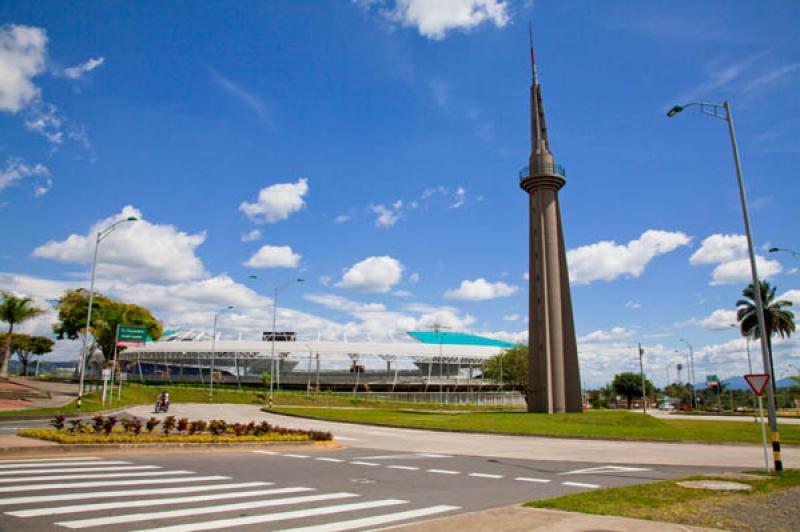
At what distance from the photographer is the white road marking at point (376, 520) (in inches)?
312

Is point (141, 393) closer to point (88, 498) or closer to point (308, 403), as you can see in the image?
point (308, 403)

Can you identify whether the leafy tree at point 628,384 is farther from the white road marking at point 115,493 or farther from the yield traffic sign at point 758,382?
the white road marking at point 115,493

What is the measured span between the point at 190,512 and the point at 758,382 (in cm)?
1566

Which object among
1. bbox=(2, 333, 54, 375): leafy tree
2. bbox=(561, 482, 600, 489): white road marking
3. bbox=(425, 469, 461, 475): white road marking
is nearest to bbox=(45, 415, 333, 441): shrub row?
bbox=(425, 469, 461, 475): white road marking

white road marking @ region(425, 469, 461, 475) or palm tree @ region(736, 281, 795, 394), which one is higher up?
palm tree @ region(736, 281, 795, 394)

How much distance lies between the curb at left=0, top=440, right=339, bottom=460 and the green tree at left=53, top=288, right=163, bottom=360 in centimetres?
4850

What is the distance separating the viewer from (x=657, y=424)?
140 ft

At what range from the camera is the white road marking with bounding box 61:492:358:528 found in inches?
308

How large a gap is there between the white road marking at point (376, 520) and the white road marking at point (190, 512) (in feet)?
5.85

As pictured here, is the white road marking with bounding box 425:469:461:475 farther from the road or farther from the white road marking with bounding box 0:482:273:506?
the white road marking with bounding box 0:482:273:506

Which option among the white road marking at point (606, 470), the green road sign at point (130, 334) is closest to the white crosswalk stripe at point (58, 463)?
the white road marking at point (606, 470)

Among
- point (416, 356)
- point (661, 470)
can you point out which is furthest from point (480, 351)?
point (661, 470)

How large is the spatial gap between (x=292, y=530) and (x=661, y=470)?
1323 centimetres

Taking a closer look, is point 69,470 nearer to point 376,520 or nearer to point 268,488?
point 268,488
